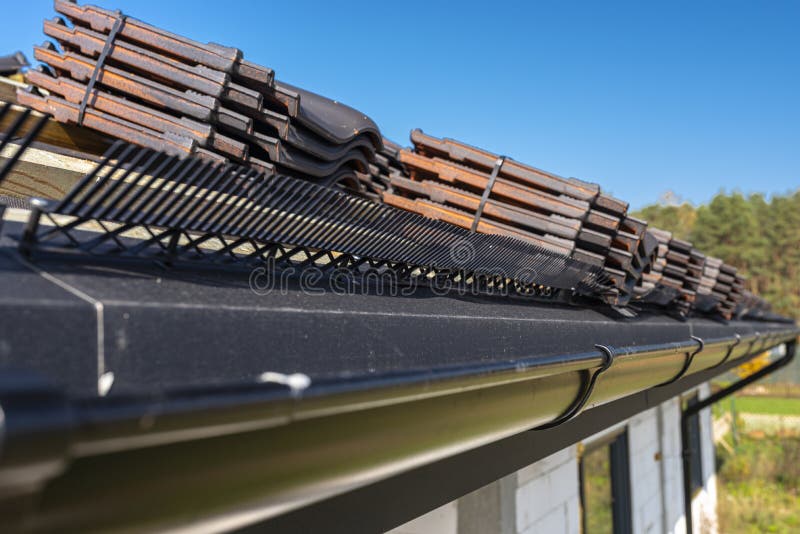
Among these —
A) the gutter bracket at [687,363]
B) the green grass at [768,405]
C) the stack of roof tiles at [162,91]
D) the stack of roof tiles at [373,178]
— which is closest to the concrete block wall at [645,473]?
the gutter bracket at [687,363]

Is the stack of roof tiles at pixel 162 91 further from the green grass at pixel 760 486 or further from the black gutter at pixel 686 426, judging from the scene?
the green grass at pixel 760 486

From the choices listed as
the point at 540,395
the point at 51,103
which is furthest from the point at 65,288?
the point at 51,103

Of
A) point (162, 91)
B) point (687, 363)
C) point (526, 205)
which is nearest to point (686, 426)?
point (687, 363)

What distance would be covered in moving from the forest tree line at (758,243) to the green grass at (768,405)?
29.8m

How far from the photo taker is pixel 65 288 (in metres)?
1.22

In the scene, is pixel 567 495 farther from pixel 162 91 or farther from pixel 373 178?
pixel 162 91

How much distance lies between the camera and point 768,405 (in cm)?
3478

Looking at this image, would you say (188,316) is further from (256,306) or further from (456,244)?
(456,244)

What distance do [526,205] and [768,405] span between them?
3648 centimetres

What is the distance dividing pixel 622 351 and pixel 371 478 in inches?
71.3

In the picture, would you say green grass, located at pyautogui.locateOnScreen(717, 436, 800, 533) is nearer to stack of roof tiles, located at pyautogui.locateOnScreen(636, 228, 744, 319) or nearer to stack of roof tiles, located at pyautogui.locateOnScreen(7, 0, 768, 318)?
stack of roof tiles, located at pyautogui.locateOnScreen(636, 228, 744, 319)

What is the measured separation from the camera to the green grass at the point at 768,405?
32.0 metres

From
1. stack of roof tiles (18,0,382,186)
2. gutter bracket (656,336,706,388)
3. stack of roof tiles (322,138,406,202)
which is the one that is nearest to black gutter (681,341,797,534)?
gutter bracket (656,336,706,388)

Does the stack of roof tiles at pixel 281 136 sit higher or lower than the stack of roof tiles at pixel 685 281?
higher
